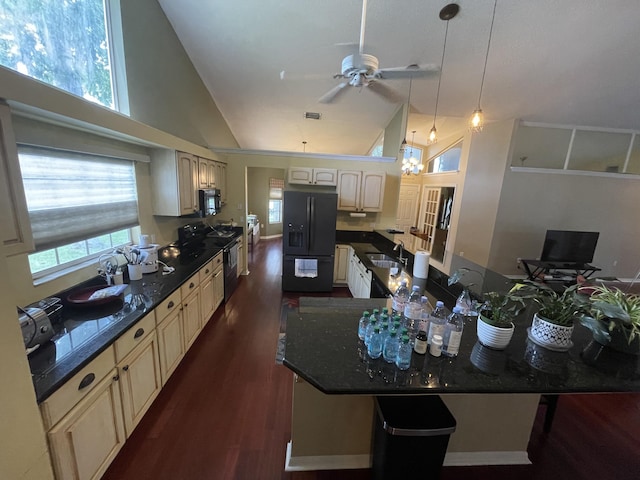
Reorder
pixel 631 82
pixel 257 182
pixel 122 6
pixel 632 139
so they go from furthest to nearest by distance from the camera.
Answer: pixel 257 182 < pixel 632 139 < pixel 631 82 < pixel 122 6

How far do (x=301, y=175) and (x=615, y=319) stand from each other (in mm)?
4117

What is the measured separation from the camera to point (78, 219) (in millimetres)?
1909

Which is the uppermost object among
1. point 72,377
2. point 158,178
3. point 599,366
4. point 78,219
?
point 158,178

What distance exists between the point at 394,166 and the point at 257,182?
191 inches

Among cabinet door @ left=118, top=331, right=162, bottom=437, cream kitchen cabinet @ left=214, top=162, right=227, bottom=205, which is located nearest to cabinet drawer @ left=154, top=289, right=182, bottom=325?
cabinet door @ left=118, top=331, right=162, bottom=437

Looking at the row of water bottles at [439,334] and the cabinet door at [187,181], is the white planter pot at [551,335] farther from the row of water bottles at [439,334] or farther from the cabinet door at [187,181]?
the cabinet door at [187,181]

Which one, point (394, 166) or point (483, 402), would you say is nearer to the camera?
point (483, 402)

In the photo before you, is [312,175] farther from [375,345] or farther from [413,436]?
[413,436]

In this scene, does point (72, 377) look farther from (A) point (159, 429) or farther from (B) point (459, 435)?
(B) point (459, 435)

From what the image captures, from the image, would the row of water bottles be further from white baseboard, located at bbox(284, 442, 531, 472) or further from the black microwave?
the black microwave

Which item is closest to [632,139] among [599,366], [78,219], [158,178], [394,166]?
[394,166]

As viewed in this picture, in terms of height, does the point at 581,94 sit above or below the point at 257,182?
above

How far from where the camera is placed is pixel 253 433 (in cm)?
179

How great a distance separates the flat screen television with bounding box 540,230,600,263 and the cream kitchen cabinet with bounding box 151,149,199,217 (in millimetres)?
6598
